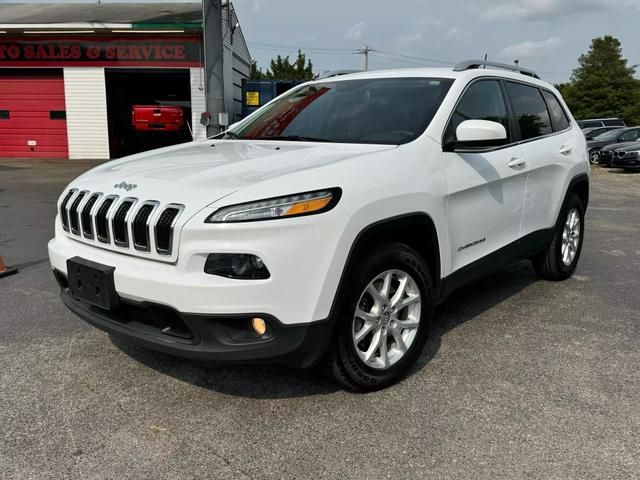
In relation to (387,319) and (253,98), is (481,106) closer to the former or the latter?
(387,319)

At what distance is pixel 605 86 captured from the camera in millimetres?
53125

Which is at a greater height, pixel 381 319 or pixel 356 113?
pixel 356 113

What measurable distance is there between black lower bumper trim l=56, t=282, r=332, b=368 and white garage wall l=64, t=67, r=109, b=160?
19.1 metres

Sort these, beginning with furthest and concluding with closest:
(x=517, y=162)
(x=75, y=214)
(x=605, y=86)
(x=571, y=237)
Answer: (x=605, y=86), (x=571, y=237), (x=517, y=162), (x=75, y=214)

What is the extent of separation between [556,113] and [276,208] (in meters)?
3.46

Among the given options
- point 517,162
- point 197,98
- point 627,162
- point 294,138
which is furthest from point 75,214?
point 627,162

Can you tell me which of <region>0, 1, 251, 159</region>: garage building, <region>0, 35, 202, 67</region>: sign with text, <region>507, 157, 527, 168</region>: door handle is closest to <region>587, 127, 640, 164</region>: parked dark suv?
<region>0, 1, 251, 159</region>: garage building

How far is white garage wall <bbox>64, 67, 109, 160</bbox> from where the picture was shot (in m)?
19.7

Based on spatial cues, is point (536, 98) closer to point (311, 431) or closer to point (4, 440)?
point (311, 431)

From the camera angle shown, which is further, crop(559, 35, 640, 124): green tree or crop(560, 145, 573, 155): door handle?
crop(559, 35, 640, 124): green tree

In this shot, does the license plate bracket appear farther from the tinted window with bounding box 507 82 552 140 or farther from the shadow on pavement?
the tinted window with bounding box 507 82 552 140

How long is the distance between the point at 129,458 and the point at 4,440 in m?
0.62

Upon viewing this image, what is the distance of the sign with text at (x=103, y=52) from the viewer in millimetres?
19281

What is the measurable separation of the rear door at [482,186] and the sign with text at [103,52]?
17.0m
